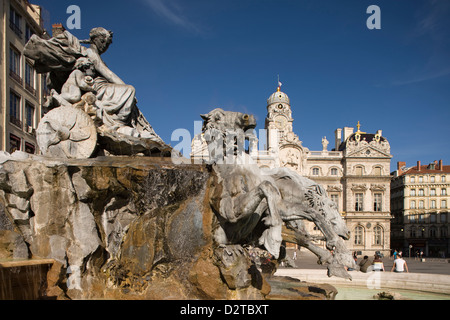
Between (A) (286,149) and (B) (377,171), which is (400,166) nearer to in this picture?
(B) (377,171)

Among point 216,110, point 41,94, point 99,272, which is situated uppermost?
point 41,94

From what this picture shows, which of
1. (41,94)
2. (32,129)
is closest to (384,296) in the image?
(32,129)

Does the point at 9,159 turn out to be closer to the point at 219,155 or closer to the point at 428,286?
the point at 219,155

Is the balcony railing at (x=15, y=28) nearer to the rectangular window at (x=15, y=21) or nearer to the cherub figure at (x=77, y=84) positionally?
the rectangular window at (x=15, y=21)

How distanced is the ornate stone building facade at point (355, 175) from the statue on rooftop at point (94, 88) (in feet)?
153

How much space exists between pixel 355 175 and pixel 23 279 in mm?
56247

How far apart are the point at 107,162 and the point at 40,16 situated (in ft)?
88.8

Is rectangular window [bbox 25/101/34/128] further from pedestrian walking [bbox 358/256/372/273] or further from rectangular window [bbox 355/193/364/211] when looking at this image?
rectangular window [bbox 355/193/364/211]

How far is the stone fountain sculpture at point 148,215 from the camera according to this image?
5645mm

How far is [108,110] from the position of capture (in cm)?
816

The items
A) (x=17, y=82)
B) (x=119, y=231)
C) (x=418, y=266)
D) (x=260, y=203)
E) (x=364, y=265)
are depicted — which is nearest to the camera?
(x=260, y=203)

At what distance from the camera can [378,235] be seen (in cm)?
5559

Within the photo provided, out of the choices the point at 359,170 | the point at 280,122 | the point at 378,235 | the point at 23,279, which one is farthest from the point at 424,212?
the point at 23,279

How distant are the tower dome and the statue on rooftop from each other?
209 feet
